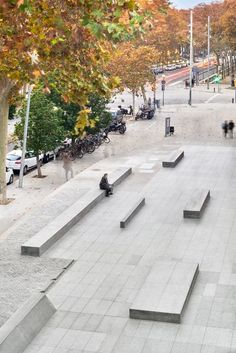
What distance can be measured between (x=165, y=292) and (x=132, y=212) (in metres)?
6.88

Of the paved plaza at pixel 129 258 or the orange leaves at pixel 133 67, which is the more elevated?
the orange leaves at pixel 133 67

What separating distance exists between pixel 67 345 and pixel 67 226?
24.0 ft

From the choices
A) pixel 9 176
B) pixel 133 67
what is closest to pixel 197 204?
pixel 9 176

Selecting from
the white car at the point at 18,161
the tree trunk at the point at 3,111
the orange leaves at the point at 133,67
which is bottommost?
the white car at the point at 18,161

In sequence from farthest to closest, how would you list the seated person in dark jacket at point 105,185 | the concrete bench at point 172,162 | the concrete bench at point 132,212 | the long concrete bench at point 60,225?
the concrete bench at point 172,162 < the seated person in dark jacket at point 105,185 < the concrete bench at point 132,212 < the long concrete bench at point 60,225

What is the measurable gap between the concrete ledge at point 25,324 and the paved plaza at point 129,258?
0.55 feet

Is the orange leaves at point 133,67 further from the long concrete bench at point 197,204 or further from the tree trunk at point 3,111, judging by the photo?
the tree trunk at point 3,111

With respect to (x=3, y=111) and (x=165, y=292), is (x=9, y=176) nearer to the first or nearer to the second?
(x=3, y=111)

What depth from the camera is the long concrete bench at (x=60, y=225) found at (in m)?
16.5

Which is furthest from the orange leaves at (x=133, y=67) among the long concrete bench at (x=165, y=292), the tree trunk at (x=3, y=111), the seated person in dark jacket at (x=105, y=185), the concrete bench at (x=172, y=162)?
the long concrete bench at (x=165, y=292)

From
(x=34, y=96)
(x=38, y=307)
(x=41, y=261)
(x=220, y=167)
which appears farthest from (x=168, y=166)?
(x=38, y=307)

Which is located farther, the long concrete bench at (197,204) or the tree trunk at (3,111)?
the long concrete bench at (197,204)

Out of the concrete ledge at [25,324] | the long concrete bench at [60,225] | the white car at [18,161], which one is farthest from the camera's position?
the white car at [18,161]

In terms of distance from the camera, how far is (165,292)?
43.0ft
